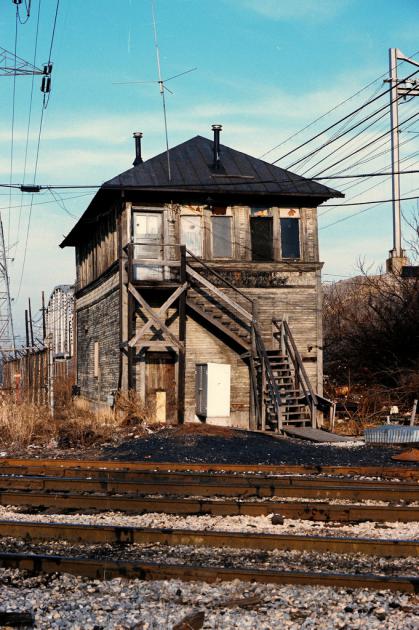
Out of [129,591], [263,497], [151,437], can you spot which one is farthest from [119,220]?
[129,591]

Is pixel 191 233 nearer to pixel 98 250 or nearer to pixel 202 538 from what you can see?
pixel 98 250

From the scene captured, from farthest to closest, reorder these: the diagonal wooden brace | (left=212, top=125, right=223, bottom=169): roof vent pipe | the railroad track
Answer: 1. (left=212, top=125, right=223, bottom=169): roof vent pipe
2. the diagonal wooden brace
3. the railroad track

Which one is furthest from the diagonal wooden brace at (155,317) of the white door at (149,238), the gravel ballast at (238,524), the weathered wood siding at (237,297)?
the gravel ballast at (238,524)

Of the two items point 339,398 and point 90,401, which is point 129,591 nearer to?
point 339,398

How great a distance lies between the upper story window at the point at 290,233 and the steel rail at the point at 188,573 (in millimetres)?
17255

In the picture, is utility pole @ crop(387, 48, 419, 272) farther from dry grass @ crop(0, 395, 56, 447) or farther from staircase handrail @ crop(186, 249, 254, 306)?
dry grass @ crop(0, 395, 56, 447)

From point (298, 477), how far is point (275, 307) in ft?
40.4

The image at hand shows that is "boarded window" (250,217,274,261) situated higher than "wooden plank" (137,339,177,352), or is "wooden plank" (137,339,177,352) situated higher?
"boarded window" (250,217,274,261)

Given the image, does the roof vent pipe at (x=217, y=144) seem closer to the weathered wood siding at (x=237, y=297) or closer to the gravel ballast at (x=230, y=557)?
the weathered wood siding at (x=237, y=297)

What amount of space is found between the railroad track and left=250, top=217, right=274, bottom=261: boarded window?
37.0 ft

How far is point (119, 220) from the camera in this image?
22766 mm

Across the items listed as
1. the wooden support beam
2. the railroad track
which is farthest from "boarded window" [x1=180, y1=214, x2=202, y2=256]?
the railroad track

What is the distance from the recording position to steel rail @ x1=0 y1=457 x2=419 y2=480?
12.0 metres

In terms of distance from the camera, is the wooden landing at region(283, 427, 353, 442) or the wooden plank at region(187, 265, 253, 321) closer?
the wooden landing at region(283, 427, 353, 442)
